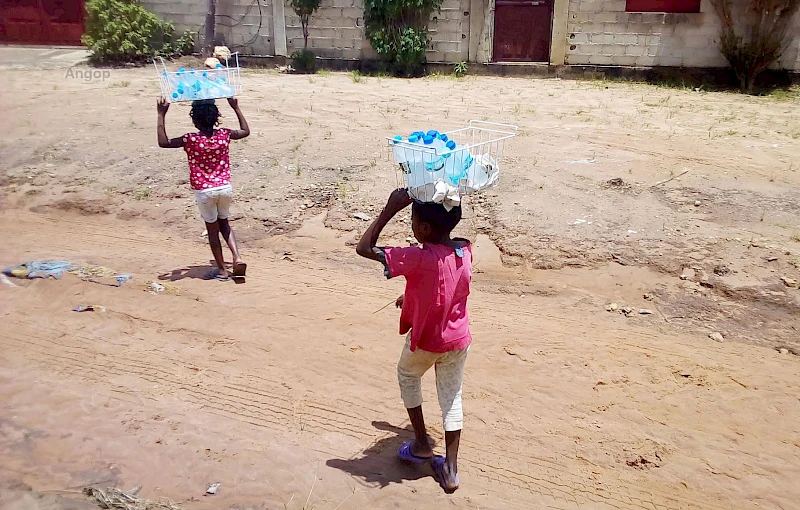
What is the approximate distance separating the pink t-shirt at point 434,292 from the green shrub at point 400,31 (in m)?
12.9

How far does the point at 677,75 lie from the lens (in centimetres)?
1443

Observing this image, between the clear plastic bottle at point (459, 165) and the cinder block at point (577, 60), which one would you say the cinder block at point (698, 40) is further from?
the clear plastic bottle at point (459, 165)

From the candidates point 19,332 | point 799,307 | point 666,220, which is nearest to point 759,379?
point 799,307

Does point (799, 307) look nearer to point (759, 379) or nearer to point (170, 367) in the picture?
point (759, 379)

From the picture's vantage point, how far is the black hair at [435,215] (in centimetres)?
A: 297

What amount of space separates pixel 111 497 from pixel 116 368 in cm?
133

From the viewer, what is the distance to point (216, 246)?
19.4 ft

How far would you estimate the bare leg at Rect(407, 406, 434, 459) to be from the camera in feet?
11.2

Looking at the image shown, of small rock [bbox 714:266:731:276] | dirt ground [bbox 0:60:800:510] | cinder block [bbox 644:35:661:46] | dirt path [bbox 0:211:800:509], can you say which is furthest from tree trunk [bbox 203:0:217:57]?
small rock [bbox 714:266:731:276]

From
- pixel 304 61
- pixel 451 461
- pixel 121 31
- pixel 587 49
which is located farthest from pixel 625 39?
pixel 451 461

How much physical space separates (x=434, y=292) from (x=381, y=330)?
2.08 metres

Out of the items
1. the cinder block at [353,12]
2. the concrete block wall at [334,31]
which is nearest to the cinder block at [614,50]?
the concrete block wall at [334,31]

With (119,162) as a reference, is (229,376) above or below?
below

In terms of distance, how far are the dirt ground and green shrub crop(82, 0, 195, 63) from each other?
22.7 ft
